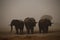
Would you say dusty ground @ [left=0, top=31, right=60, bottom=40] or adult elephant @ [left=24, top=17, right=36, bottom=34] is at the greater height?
adult elephant @ [left=24, top=17, right=36, bottom=34]

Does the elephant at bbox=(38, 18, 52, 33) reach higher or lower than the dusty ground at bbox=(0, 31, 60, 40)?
higher

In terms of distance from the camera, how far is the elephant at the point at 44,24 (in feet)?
7.13

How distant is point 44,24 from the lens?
2.18 m

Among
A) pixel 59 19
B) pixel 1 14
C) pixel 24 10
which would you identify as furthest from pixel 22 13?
pixel 59 19

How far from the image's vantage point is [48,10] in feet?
7.23

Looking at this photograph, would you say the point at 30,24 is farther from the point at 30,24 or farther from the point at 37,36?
the point at 37,36

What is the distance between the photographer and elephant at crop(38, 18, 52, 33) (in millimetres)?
2174

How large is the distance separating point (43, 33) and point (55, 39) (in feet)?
0.47

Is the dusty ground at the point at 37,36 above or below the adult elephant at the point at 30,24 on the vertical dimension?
below

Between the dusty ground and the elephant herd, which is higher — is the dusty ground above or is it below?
below

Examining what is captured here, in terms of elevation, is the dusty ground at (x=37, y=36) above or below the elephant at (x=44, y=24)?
below

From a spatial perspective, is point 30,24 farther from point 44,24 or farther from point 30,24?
point 44,24

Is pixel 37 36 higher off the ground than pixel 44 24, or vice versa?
pixel 44 24

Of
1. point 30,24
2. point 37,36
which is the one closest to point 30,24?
point 30,24
